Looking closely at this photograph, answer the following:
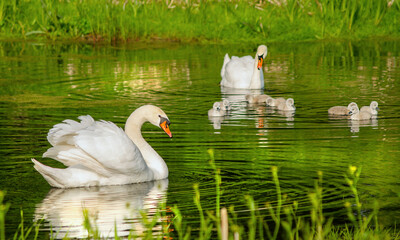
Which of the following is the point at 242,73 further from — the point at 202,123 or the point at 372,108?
the point at 202,123

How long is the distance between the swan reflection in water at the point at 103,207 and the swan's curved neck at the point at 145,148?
0.12m

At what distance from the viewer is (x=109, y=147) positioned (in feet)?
29.8

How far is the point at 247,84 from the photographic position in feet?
61.4

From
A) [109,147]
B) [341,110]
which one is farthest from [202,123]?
[109,147]

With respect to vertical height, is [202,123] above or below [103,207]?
above

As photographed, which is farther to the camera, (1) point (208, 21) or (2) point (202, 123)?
(1) point (208, 21)

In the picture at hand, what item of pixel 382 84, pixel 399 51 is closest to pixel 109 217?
pixel 382 84

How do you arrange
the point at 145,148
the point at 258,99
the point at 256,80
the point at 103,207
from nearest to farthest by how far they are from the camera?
1. the point at 103,207
2. the point at 145,148
3. the point at 258,99
4. the point at 256,80

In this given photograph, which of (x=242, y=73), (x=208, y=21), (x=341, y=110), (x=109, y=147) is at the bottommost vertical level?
(x=341, y=110)

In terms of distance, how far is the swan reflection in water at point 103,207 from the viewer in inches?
296

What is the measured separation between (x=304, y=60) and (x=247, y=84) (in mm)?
3508

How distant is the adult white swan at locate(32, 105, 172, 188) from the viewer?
9102 mm

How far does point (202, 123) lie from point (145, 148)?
3.88 meters

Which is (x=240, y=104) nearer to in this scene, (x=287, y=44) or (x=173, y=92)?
(x=173, y=92)
